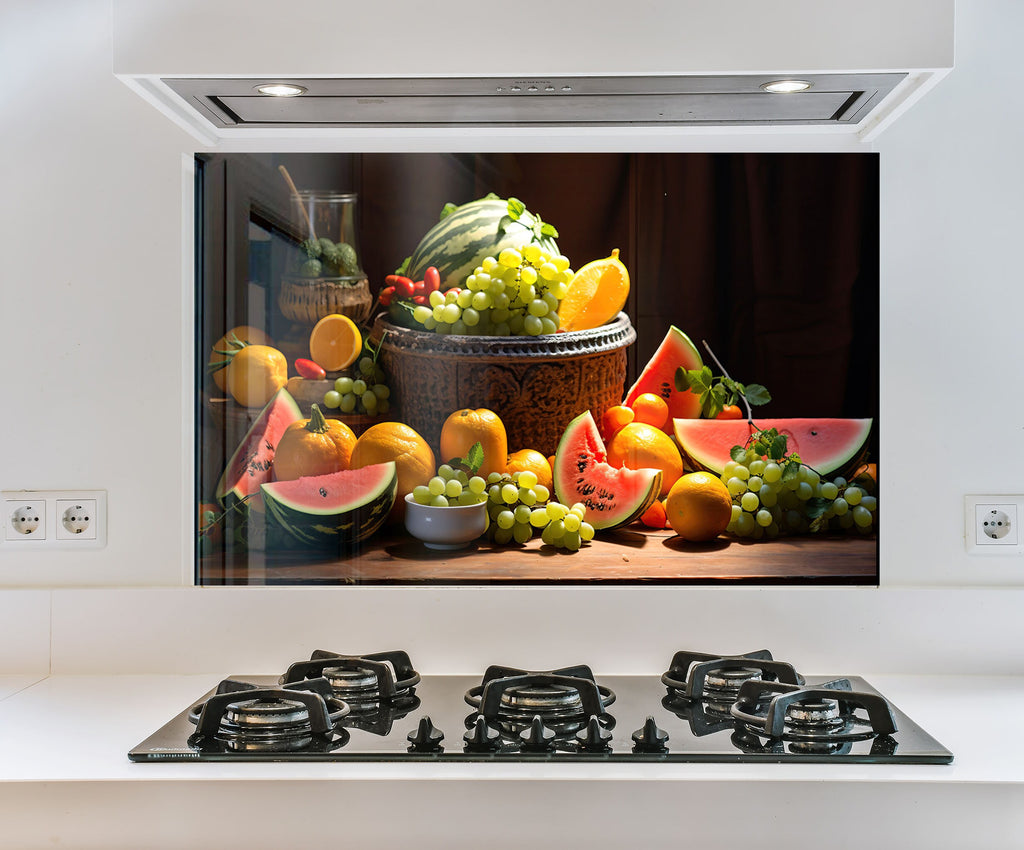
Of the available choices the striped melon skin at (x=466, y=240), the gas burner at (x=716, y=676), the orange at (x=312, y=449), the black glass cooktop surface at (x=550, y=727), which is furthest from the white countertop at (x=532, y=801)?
the striped melon skin at (x=466, y=240)

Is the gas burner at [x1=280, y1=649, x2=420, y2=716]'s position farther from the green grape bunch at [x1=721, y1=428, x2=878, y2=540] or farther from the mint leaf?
the green grape bunch at [x1=721, y1=428, x2=878, y2=540]

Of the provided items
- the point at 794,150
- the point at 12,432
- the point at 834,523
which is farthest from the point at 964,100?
the point at 12,432

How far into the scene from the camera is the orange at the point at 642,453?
1.38 meters

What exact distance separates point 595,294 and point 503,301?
0.52 feet

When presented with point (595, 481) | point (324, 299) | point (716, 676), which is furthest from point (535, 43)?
point (716, 676)

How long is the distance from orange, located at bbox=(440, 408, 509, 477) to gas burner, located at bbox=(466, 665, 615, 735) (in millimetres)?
359

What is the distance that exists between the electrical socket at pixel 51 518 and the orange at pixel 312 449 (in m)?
0.30

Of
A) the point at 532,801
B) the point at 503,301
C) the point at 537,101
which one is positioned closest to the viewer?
the point at 532,801

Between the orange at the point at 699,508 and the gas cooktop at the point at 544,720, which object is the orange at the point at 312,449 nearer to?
the gas cooktop at the point at 544,720

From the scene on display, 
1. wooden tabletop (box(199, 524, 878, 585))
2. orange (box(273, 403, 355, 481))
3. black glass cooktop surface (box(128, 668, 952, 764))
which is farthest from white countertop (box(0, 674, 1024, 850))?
orange (box(273, 403, 355, 481))

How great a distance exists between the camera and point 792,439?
140 centimetres

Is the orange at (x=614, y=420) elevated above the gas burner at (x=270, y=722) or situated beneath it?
elevated above

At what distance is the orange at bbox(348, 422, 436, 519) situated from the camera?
4.46 feet

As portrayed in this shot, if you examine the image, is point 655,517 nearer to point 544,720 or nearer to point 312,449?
point 544,720
